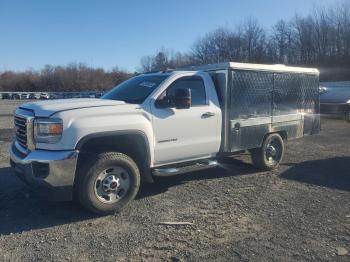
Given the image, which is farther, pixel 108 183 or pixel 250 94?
pixel 250 94

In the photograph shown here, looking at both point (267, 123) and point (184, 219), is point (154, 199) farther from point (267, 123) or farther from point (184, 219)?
point (267, 123)

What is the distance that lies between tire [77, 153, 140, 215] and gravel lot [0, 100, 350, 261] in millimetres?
186

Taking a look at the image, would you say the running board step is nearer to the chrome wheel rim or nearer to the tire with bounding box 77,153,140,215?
the tire with bounding box 77,153,140,215

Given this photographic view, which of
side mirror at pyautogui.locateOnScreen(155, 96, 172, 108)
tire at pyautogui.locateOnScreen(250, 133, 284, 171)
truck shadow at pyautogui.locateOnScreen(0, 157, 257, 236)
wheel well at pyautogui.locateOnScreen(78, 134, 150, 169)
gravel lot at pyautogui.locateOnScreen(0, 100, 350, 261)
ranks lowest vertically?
gravel lot at pyautogui.locateOnScreen(0, 100, 350, 261)

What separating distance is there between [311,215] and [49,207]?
12.5ft

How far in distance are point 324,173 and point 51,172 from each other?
5623 mm

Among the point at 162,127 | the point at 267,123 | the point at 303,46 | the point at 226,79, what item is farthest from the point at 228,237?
the point at 303,46

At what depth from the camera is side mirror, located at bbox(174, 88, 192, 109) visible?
611cm

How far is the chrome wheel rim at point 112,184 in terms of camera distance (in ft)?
18.1

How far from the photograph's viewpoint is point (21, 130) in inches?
223

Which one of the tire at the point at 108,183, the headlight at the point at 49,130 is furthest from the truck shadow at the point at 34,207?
the headlight at the point at 49,130

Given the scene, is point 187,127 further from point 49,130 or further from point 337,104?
point 337,104

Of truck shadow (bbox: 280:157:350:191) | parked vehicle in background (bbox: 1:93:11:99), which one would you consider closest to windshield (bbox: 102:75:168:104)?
truck shadow (bbox: 280:157:350:191)

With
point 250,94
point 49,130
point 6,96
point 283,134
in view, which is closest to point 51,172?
point 49,130
